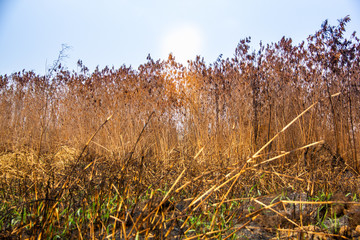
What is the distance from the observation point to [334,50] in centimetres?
442

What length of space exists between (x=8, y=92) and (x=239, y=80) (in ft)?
30.9

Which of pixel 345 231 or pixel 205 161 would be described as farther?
pixel 205 161

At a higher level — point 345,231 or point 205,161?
point 205,161

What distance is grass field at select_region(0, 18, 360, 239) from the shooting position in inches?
61.3

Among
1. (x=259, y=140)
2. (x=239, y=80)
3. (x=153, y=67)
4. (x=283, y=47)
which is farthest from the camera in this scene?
(x=153, y=67)

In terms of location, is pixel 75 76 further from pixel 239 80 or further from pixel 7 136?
pixel 239 80

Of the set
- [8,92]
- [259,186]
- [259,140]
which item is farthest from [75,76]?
[259,186]

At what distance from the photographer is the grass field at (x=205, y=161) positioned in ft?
5.11

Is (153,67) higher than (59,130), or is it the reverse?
(153,67)

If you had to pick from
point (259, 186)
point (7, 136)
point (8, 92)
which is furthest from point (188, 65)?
point (8, 92)

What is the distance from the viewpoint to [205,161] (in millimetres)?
3098

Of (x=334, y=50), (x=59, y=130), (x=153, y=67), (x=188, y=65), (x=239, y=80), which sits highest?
(x=153, y=67)

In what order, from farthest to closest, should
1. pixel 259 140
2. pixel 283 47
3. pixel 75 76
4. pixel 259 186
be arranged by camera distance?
pixel 75 76, pixel 283 47, pixel 259 140, pixel 259 186

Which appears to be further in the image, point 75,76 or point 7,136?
point 75,76
